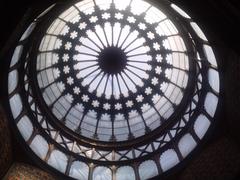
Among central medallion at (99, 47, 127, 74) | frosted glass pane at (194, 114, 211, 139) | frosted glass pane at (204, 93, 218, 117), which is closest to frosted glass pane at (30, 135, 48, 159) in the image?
central medallion at (99, 47, 127, 74)

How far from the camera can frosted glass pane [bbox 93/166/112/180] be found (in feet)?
48.1

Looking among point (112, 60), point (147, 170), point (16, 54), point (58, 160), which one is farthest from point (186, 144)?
point (16, 54)

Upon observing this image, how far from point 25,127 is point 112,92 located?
→ 536cm

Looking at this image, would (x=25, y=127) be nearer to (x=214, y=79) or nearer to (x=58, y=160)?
(x=58, y=160)

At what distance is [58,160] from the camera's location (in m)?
14.5

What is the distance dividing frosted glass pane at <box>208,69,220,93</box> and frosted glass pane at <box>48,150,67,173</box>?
22.2ft

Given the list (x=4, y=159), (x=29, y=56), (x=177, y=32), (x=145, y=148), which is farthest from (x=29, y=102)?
(x=177, y=32)

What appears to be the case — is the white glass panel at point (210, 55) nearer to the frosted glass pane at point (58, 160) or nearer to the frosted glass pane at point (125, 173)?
the frosted glass pane at point (125, 173)

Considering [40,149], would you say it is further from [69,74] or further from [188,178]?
[188,178]

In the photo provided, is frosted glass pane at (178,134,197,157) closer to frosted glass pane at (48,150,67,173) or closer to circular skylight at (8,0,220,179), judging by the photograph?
circular skylight at (8,0,220,179)

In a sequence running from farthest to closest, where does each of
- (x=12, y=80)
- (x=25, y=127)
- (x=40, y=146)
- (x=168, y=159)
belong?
(x=168, y=159)
(x=40, y=146)
(x=25, y=127)
(x=12, y=80)

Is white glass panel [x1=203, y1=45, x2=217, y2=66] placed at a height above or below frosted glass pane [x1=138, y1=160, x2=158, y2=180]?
above

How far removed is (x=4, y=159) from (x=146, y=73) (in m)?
8.14

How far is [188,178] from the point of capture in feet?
43.0
